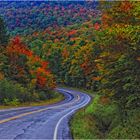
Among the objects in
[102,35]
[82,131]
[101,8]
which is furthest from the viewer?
[101,8]

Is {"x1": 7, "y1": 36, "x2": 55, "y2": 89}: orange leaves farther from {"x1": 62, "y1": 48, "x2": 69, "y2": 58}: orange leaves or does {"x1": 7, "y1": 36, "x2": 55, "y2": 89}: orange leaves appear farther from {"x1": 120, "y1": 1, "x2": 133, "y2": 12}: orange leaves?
{"x1": 62, "y1": 48, "x2": 69, "y2": 58}: orange leaves

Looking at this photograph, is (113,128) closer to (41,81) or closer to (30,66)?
(30,66)

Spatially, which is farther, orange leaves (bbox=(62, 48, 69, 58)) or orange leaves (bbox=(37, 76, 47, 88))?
orange leaves (bbox=(62, 48, 69, 58))

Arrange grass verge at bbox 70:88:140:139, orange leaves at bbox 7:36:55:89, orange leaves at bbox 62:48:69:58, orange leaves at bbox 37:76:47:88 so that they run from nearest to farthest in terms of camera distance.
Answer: grass verge at bbox 70:88:140:139
orange leaves at bbox 7:36:55:89
orange leaves at bbox 37:76:47:88
orange leaves at bbox 62:48:69:58

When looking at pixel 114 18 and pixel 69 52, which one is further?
pixel 69 52

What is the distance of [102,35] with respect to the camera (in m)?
27.1

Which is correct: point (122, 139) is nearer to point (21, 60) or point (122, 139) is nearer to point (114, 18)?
point (114, 18)

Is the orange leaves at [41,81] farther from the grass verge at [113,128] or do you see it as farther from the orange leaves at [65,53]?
the orange leaves at [65,53]

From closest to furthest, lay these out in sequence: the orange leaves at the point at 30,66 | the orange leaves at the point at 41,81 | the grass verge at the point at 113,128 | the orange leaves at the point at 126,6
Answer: the grass verge at the point at 113,128 < the orange leaves at the point at 126,6 < the orange leaves at the point at 30,66 < the orange leaves at the point at 41,81

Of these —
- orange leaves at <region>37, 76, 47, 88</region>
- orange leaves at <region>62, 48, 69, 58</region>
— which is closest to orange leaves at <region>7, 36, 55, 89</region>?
orange leaves at <region>37, 76, 47, 88</region>

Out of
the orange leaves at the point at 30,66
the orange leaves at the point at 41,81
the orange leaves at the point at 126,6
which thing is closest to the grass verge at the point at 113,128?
the orange leaves at the point at 126,6

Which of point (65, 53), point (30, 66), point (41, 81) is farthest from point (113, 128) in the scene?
point (65, 53)

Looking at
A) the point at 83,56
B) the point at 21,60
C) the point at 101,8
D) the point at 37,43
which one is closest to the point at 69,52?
the point at 83,56

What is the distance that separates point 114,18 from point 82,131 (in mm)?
9952
